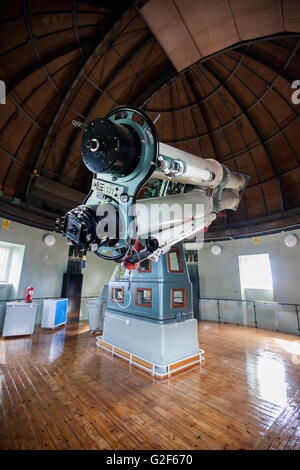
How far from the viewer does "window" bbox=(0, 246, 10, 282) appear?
29.9 feet

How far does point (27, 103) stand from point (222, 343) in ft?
38.5

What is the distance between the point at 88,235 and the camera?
213 cm

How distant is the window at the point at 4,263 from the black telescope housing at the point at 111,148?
30.6 feet

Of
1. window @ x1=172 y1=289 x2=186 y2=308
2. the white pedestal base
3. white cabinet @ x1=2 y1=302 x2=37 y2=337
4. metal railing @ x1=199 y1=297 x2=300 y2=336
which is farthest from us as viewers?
metal railing @ x1=199 y1=297 x2=300 y2=336

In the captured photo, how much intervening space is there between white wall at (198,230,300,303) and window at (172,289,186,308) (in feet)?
21.9

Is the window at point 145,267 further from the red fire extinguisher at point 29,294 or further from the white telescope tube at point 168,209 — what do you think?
the red fire extinguisher at point 29,294

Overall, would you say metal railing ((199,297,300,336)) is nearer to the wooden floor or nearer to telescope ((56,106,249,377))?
the wooden floor

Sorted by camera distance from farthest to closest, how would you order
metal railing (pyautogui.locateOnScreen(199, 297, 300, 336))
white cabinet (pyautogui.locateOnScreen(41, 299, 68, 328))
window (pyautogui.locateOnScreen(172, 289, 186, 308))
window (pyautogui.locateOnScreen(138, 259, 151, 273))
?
1. metal railing (pyautogui.locateOnScreen(199, 297, 300, 336))
2. white cabinet (pyautogui.locateOnScreen(41, 299, 68, 328))
3. window (pyautogui.locateOnScreen(138, 259, 151, 273))
4. window (pyautogui.locateOnScreen(172, 289, 186, 308))

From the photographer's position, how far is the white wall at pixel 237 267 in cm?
969

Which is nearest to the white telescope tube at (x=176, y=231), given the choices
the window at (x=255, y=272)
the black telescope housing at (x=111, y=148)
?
the black telescope housing at (x=111, y=148)

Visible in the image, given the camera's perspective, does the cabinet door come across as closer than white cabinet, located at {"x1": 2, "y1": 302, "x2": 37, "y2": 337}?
No

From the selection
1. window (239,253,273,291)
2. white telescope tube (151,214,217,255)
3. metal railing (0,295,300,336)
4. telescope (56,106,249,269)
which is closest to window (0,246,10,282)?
metal railing (0,295,300,336)

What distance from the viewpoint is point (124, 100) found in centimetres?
892

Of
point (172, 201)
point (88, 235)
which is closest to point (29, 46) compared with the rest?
point (172, 201)
